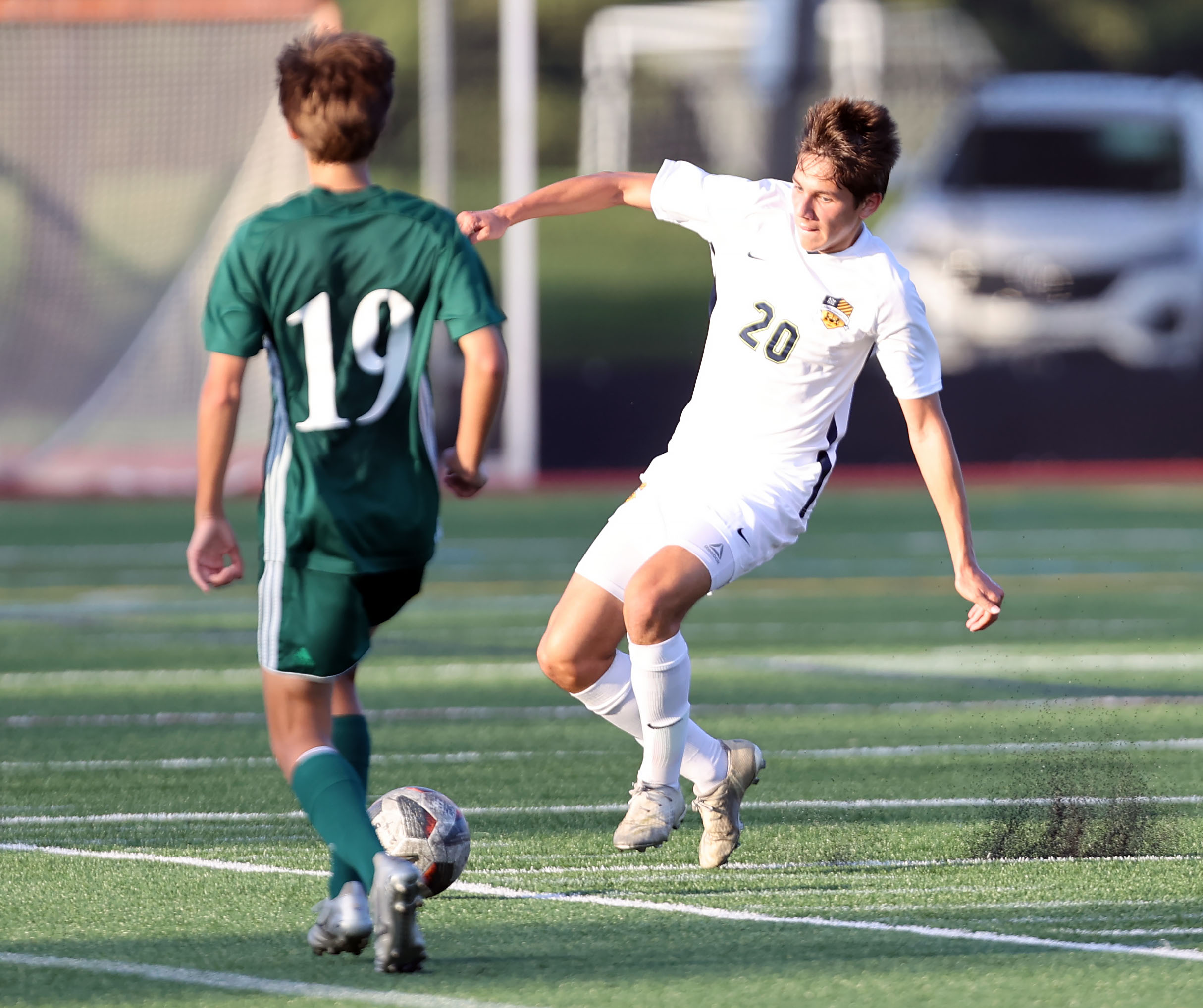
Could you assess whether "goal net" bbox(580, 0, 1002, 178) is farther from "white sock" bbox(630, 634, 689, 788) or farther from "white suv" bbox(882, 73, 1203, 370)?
"white sock" bbox(630, 634, 689, 788)

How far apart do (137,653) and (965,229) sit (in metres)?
11.9

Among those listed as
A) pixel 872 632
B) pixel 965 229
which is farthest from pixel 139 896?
pixel 965 229

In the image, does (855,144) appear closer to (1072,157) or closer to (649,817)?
(649,817)

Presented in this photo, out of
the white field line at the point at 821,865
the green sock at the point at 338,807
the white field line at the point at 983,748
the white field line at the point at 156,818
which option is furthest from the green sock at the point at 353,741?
the white field line at the point at 983,748

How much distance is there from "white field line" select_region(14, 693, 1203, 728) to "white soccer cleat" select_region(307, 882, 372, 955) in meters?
3.61

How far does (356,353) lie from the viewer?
400 centimetres

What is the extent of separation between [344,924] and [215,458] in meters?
0.88

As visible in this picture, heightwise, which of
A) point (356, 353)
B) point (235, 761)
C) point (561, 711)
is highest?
point (356, 353)

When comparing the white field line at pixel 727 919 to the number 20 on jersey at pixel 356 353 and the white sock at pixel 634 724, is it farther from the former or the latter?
the number 20 on jersey at pixel 356 353

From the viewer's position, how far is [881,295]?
5.08 metres

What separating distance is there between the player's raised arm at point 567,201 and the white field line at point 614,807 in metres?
1.60

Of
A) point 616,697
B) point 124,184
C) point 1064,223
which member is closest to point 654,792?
point 616,697

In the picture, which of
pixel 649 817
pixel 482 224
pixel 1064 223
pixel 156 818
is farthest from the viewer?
pixel 1064 223

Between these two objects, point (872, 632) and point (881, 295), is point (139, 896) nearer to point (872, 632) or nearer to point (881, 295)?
point (881, 295)
